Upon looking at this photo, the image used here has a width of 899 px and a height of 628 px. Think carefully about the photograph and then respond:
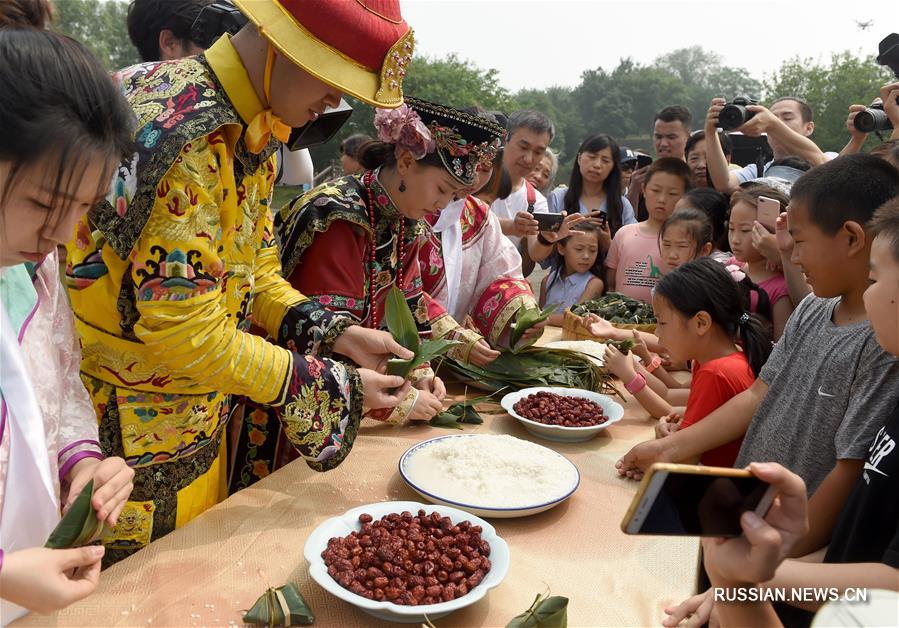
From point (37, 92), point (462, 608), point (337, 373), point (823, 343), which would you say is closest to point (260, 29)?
point (37, 92)

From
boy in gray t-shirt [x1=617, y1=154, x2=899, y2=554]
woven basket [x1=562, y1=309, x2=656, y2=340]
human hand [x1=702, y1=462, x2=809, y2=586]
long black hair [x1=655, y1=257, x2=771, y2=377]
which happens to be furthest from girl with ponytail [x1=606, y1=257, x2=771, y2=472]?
human hand [x1=702, y1=462, x2=809, y2=586]

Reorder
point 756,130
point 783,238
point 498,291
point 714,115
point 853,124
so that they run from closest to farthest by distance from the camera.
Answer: point 783,238 < point 498,291 < point 853,124 < point 756,130 < point 714,115

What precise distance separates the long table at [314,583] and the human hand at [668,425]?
307 millimetres

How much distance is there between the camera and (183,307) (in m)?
1.25

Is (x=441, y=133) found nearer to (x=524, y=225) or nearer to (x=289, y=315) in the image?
(x=289, y=315)

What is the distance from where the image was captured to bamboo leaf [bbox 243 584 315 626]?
1.13 m

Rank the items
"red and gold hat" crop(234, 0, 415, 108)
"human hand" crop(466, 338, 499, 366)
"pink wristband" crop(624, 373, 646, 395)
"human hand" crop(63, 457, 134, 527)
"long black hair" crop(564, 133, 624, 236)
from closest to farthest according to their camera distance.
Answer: "human hand" crop(63, 457, 134, 527) → "red and gold hat" crop(234, 0, 415, 108) → "pink wristband" crop(624, 373, 646, 395) → "human hand" crop(466, 338, 499, 366) → "long black hair" crop(564, 133, 624, 236)

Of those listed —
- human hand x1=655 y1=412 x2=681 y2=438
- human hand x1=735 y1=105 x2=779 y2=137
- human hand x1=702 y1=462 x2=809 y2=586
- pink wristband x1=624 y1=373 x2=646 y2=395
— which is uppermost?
human hand x1=735 y1=105 x2=779 y2=137

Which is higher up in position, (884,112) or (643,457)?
(884,112)

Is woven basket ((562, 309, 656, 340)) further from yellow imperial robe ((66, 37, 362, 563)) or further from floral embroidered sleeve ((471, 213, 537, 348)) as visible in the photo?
yellow imperial robe ((66, 37, 362, 563))

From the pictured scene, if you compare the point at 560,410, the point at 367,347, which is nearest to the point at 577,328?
the point at 560,410

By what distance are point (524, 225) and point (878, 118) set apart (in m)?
1.72

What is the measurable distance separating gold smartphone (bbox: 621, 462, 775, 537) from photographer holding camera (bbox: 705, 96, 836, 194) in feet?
8.88

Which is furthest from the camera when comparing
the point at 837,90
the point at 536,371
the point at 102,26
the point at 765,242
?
the point at 102,26
